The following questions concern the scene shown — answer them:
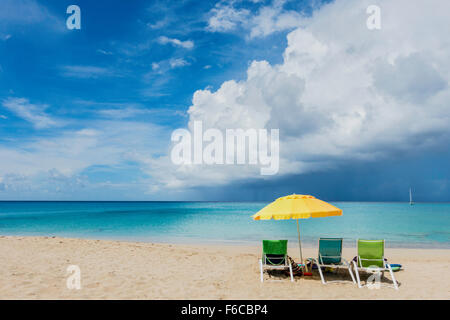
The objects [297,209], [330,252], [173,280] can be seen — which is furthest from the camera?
[330,252]

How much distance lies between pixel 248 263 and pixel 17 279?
20.4 feet

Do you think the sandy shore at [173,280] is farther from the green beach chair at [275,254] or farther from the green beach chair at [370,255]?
the green beach chair at [370,255]

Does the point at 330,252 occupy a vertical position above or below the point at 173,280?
above

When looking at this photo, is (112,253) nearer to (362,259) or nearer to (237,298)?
(237,298)

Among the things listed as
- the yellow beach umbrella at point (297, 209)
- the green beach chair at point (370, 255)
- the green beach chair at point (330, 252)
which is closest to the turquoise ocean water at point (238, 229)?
the green beach chair at point (330, 252)

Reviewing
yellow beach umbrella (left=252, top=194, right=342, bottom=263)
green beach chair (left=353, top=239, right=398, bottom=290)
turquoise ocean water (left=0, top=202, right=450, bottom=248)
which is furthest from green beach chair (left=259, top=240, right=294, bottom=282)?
turquoise ocean water (left=0, top=202, right=450, bottom=248)

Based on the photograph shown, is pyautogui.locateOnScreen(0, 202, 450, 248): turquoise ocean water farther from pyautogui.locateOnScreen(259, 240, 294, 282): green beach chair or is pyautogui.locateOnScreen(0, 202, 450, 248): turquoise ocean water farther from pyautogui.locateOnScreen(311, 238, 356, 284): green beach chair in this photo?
pyautogui.locateOnScreen(259, 240, 294, 282): green beach chair

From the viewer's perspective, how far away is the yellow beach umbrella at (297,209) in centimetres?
680

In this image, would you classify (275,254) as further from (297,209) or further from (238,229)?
(238,229)

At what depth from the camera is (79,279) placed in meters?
7.14

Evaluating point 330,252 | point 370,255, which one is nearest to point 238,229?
point 330,252

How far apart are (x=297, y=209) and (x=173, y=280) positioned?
3.53m

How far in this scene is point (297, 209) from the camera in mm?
6961
